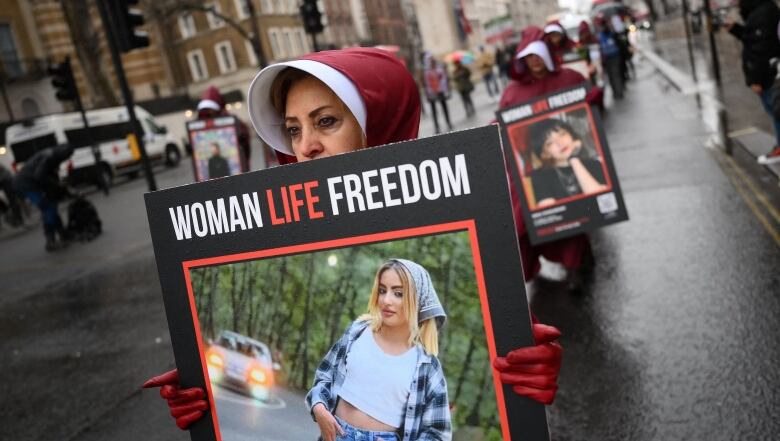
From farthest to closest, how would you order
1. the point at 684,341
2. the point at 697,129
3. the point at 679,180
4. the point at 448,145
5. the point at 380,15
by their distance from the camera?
1. the point at 380,15
2. the point at 697,129
3. the point at 679,180
4. the point at 684,341
5. the point at 448,145

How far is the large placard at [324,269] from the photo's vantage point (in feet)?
4.49

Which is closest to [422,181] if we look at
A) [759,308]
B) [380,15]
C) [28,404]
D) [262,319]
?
[262,319]

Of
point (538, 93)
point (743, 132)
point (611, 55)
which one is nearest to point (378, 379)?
point (538, 93)

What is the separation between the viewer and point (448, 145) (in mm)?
1367

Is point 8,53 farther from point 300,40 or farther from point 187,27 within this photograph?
point 300,40

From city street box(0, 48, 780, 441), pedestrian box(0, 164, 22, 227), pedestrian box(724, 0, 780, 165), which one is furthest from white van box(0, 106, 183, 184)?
pedestrian box(724, 0, 780, 165)

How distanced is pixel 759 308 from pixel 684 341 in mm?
652

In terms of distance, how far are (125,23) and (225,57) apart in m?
42.3

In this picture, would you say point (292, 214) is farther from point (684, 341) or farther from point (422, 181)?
point (684, 341)

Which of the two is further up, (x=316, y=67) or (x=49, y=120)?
(x=49, y=120)

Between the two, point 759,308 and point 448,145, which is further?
point 759,308

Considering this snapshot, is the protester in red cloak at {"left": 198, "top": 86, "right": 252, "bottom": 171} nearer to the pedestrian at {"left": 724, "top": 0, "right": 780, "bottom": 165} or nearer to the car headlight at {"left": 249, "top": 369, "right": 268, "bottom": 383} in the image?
the pedestrian at {"left": 724, "top": 0, "right": 780, "bottom": 165}

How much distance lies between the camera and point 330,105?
1962mm

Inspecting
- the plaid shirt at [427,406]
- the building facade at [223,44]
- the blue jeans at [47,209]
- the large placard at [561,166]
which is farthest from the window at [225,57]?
the plaid shirt at [427,406]
